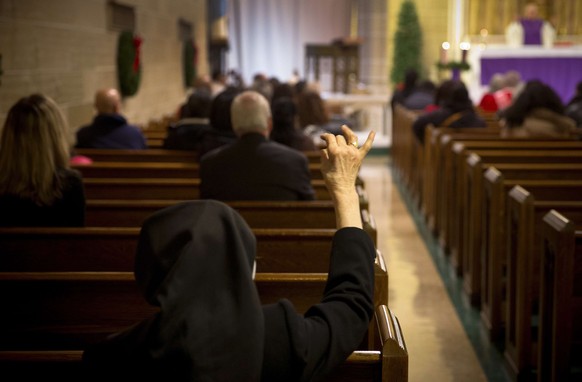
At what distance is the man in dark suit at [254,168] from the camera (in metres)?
4.15

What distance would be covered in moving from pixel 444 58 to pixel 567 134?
8058 mm

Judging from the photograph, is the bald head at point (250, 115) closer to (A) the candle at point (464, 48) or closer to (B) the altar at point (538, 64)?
(A) the candle at point (464, 48)

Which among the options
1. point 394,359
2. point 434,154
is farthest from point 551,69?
point 394,359

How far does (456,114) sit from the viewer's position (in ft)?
25.5

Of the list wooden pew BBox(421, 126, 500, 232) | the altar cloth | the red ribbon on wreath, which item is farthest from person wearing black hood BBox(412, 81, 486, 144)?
the altar cloth

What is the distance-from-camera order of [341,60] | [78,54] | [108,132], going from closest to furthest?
[108,132]
[78,54]
[341,60]

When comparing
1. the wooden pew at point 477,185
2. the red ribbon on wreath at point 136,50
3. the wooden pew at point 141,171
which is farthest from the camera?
the red ribbon on wreath at point 136,50

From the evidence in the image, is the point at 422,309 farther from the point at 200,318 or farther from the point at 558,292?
the point at 200,318

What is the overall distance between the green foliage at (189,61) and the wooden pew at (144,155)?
7.64 m

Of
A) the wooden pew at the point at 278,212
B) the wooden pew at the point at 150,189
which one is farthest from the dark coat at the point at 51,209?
the wooden pew at the point at 150,189

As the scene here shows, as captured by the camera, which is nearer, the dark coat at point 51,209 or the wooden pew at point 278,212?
the dark coat at point 51,209

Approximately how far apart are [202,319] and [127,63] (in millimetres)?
7927

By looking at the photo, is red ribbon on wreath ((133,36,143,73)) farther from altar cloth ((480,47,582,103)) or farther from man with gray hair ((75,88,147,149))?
altar cloth ((480,47,582,103))

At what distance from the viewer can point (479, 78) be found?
14.9 metres
